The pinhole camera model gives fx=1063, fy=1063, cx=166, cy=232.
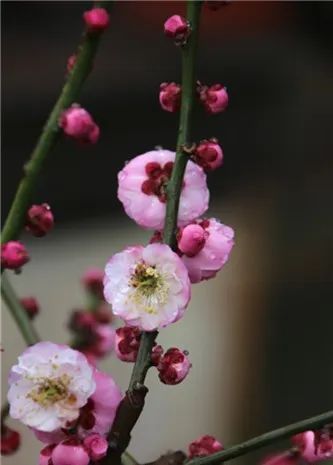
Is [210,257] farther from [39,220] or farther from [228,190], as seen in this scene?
[228,190]

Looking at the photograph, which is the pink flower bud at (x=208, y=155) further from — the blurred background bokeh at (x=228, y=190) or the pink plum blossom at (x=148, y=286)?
the blurred background bokeh at (x=228, y=190)

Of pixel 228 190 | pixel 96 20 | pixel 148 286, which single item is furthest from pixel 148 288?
pixel 228 190

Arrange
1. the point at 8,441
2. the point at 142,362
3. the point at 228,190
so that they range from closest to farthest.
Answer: the point at 142,362 → the point at 8,441 → the point at 228,190

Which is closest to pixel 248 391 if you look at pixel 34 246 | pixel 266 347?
pixel 266 347

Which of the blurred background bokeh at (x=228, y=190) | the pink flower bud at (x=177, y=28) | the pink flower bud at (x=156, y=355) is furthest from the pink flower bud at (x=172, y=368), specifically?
the blurred background bokeh at (x=228, y=190)

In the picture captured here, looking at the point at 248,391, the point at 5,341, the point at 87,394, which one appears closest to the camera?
the point at 87,394

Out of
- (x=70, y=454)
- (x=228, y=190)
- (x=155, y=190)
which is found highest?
(x=228, y=190)

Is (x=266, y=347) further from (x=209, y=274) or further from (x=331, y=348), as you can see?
(x=209, y=274)
